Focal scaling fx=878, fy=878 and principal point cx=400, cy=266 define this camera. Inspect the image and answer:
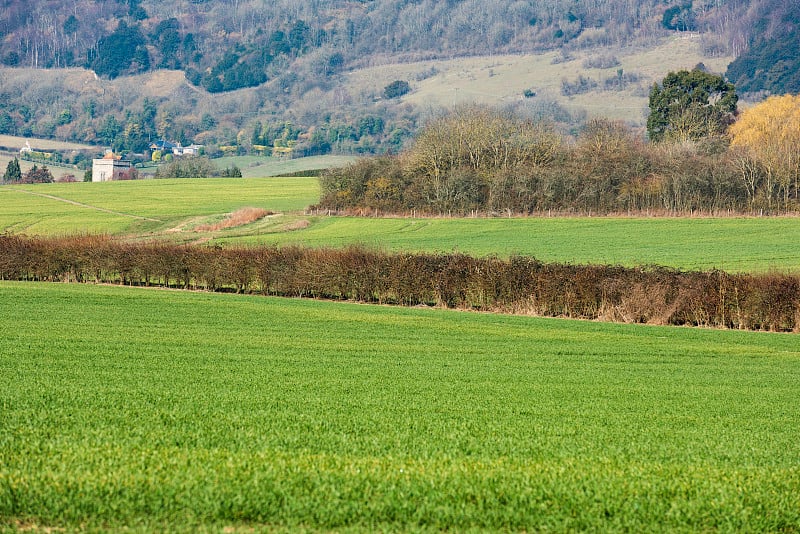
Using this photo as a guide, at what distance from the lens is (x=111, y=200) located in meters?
98.4

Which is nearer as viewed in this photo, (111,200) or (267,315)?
(267,315)

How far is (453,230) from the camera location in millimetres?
71688

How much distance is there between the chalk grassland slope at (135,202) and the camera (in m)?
76.3

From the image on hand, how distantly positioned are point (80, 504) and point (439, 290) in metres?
31.4

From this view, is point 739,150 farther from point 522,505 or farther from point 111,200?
point 522,505

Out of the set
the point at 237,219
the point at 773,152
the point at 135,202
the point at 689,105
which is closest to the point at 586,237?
the point at 773,152

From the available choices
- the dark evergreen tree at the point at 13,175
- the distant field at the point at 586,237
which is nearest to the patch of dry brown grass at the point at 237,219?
the distant field at the point at 586,237

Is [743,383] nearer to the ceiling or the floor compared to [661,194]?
nearer to the floor

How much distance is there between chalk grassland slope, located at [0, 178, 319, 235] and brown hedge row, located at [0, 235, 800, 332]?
21.0 meters

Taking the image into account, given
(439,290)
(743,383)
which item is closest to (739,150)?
(439,290)

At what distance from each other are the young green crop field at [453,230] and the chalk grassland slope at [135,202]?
0.13m

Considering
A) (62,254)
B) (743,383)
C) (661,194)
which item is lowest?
(743,383)

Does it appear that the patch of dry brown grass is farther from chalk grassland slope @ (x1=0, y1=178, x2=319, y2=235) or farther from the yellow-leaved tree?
the yellow-leaved tree

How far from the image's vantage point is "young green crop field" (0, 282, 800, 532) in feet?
25.3
